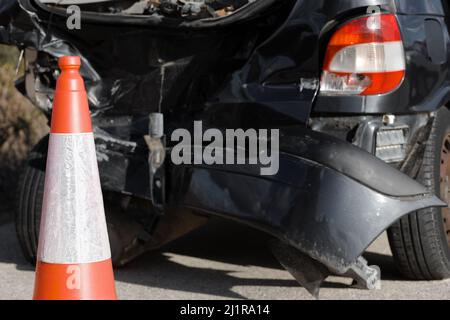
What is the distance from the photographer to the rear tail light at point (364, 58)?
3.64m

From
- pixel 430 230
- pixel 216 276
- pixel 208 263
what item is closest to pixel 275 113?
pixel 430 230

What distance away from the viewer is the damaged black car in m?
3.51

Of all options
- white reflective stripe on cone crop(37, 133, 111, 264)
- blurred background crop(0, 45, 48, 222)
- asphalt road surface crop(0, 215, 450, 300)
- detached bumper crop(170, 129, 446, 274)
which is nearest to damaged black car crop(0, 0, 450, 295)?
detached bumper crop(170, 129, 446, 274)

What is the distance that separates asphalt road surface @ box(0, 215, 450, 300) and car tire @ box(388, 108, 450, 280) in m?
0.10

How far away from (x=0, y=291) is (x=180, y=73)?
1.40m

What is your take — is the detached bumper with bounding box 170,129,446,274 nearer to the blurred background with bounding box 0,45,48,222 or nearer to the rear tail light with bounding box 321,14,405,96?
the rear tail light with bounding box 321,14,405,96

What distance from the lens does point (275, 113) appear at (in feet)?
12.5

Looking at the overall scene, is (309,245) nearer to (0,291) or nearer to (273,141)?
(273,141)

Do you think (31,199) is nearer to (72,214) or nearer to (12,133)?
(72,214)

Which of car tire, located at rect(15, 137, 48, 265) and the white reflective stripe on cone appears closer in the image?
the white reflective stripe on cone

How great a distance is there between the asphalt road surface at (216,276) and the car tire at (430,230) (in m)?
0.10

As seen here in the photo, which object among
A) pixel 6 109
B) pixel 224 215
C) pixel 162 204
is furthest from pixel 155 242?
pixel 6 109

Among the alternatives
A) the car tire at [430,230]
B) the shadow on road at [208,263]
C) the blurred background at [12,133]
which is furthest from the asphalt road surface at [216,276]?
the blurred background at [12,133]

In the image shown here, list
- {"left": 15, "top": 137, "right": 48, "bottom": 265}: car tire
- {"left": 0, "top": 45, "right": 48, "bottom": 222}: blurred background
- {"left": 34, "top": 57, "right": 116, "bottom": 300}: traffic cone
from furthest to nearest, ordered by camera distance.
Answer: {"left": 0, "top": 45, "right": 48, "bottom": 222}: blurred background < {"left": 15, "top": 137, "right": 48, "bottom": 265}: car tire < {"left": 34, "top": 57, "right": 116, "bottom": 300}: traffic cone
